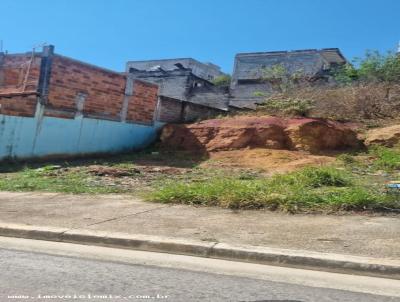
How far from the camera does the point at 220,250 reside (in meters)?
5.79

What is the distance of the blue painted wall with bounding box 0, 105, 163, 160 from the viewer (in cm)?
1634

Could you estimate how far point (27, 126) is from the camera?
1673 centimetres

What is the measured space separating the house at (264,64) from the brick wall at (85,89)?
18922 mm

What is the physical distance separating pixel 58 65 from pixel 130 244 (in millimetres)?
12756

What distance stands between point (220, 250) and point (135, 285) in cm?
145

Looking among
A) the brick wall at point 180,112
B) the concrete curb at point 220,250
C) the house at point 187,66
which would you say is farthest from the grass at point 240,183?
the house at point 187,66

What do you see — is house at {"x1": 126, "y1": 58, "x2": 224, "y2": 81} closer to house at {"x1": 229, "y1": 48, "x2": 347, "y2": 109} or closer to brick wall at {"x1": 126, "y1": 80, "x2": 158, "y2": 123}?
house at {"x1": 229, "y1": 48, "x2": 347, "y2": 109}

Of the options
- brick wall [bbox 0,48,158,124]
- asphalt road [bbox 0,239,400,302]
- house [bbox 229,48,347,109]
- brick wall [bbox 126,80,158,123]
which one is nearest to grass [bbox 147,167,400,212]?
asphalt road [bbox 0,239,400,302]

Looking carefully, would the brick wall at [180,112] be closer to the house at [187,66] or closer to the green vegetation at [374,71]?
the green vegetation at [374,71]

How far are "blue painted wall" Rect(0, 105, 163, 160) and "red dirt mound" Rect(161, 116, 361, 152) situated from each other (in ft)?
5.76

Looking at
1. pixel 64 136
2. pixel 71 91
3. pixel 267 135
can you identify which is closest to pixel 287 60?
pixel 267 135

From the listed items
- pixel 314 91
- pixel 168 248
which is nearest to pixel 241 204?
pixel 168 248

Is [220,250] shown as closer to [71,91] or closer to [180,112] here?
[71,91]

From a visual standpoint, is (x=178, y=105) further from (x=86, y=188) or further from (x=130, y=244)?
(x=130, y=244)
